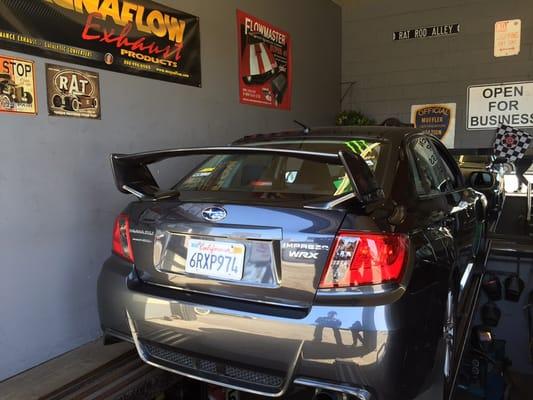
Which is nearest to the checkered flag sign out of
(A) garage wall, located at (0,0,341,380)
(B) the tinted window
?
(B) the tinted window

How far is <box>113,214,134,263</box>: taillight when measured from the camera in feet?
6.89

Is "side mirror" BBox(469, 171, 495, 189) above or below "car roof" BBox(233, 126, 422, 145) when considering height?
below

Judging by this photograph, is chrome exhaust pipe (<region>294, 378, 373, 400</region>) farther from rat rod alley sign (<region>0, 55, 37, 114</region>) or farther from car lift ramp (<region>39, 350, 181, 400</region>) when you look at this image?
rat rod alley sign (<region>0, 55, 37, 114</region>)

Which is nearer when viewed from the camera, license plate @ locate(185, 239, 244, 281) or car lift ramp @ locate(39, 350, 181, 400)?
license plate @ locate(185, 239, 244, 281)

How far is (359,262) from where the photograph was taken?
1652 millimetres

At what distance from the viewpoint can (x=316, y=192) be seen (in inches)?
79.5

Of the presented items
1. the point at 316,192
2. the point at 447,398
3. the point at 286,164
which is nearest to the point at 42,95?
the point at 286,164

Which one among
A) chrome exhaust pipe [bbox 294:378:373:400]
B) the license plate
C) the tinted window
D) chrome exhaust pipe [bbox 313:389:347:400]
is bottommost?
chrome exhaust pipe [bbox 313:389:347:400]

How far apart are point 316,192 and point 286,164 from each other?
0.47 meters

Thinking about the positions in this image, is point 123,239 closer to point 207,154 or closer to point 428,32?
point 207,154

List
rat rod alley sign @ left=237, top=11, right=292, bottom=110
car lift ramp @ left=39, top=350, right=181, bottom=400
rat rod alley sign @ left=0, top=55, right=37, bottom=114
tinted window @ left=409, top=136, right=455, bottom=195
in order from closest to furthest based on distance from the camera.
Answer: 1. car lift ramp @ left=39, top=350, right=181, bottom=400
2. tinted window @ left=409, top=136, right=455, bottom=195
3. rat rod alley sign @ left=0, top=55, right=37, bottom=114
4. rat rod alley sign @ left=237, top=11, right=292, bottom=110

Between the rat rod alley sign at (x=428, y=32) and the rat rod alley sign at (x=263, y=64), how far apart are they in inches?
102

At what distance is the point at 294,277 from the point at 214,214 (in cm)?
41

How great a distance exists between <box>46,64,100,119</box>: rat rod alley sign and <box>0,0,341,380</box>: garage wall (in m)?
0.05
